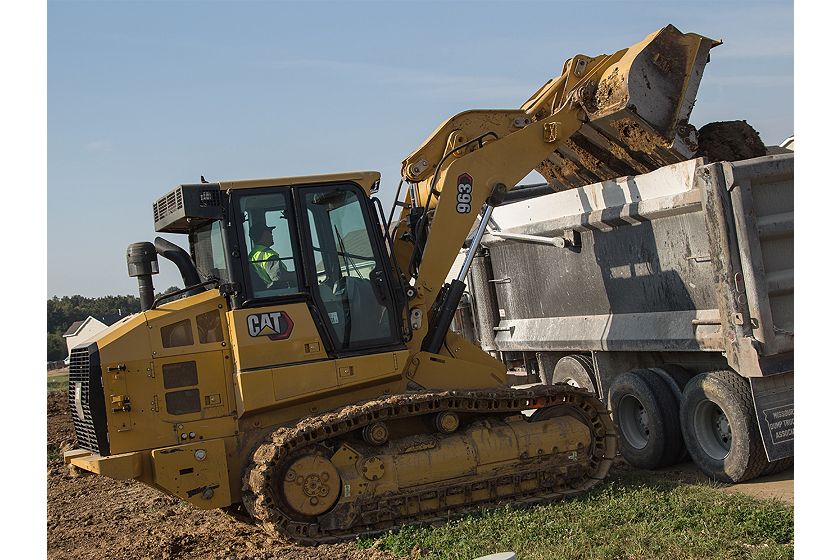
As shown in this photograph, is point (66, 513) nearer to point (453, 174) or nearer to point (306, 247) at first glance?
point (306, 247)

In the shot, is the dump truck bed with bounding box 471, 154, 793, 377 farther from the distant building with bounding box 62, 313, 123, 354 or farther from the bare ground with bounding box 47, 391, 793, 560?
the distant building with bounding box 62, 313, 123, 354

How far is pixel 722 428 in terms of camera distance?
895cm

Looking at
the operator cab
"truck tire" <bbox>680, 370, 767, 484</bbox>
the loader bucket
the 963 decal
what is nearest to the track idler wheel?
the operator cab

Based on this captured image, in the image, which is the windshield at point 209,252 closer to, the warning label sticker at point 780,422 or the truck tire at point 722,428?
the truck tire at point 722,428

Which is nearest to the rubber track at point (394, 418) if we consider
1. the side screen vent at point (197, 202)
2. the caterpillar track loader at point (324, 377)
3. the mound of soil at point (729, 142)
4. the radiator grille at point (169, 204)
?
the caterpillar track loader at point (324, 377)

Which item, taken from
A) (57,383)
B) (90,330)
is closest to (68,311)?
(57,383)

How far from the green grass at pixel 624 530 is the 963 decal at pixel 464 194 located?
2.90 metres

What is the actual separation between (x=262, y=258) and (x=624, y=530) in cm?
378

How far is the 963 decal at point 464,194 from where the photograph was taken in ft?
30.3

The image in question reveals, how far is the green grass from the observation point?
6.51m

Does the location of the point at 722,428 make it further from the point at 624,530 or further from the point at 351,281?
the point at 351,281

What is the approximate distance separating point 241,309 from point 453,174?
8.28 feet

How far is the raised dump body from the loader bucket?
0.50 m

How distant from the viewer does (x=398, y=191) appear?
391 inches
